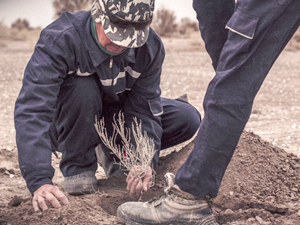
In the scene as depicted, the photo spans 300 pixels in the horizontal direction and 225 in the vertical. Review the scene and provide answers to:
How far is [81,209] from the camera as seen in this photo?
11.2 ft

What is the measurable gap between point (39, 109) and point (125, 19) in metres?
0.71

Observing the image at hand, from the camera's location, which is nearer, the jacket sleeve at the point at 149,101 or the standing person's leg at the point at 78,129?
the standing person's leg at the point at 78,129

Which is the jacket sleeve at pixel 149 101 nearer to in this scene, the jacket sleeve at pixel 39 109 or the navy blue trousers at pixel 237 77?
the jacket sleeve at pixel 39 109

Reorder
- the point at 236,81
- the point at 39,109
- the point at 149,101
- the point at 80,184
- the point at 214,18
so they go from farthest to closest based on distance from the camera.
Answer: the point at 149,101 → the point at 80,184 → the point at 39,109 → the point at 214,18 → the point at 236,81

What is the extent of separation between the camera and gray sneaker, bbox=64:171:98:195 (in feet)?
13.2

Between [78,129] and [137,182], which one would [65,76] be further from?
[137,182]

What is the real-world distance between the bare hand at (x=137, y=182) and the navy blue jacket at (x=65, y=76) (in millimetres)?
357

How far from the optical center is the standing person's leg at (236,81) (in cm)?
271

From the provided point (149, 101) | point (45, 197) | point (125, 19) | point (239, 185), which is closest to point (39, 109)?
point (45, 197)

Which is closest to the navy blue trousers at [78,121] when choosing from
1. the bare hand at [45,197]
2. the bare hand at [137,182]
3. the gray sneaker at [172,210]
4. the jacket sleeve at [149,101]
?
the jacket sleeve at [149,101]

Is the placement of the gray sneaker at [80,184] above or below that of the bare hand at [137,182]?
below

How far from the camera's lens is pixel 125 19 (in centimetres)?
356

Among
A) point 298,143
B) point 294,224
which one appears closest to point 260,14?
point 294,224

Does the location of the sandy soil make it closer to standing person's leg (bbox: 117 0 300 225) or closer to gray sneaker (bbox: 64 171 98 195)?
gray sneaker (bbox: 64 171 98 195)
